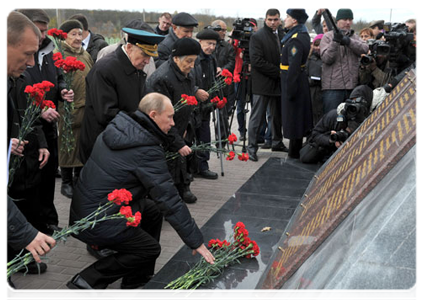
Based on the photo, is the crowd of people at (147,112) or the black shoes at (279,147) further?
the black shoes at (279,147)

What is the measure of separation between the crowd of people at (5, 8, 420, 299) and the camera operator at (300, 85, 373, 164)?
0.06ft

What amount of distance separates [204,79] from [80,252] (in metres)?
3.01

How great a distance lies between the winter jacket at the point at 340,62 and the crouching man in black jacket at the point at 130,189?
447 centimetres

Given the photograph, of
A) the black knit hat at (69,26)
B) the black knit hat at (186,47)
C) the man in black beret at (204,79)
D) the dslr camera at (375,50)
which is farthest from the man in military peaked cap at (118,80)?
the dslr camera at (375,50)

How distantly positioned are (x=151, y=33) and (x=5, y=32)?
2.21 m

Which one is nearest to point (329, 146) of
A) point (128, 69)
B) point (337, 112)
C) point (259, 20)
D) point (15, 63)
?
point (337, 112)

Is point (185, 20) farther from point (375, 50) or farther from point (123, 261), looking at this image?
point (123, 261)

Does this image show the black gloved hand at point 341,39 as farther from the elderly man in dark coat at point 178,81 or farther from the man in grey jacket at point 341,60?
the elderly man in dark coat at point 178,81

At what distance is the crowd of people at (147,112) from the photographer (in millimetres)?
3787

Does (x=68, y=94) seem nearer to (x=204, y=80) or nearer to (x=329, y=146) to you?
(x=204, y=80)

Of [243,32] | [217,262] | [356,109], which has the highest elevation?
[243,32]

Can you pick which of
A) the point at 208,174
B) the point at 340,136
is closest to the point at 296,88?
the point at 340,136

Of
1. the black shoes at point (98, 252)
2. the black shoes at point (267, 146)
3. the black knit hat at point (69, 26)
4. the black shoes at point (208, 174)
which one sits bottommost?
the black shoes at point (267, 146)

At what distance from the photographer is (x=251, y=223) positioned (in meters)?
5.41
